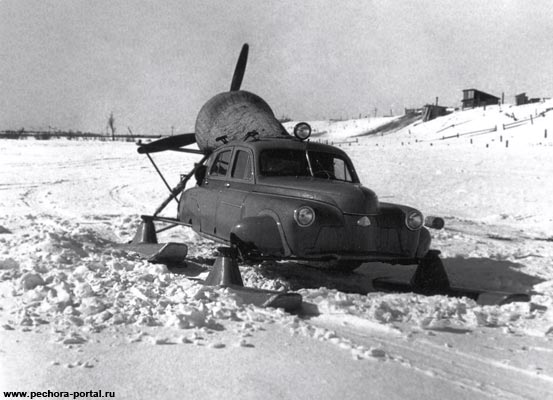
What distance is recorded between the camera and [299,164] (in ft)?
23.5

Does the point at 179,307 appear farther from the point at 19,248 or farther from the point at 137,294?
the point at 19,248

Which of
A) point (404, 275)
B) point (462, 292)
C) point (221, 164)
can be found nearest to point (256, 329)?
point (462, 292)

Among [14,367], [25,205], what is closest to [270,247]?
[14,367]

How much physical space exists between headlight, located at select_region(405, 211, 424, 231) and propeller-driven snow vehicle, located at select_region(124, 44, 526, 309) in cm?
1

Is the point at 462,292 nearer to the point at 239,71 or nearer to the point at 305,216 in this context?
the point at 305,216

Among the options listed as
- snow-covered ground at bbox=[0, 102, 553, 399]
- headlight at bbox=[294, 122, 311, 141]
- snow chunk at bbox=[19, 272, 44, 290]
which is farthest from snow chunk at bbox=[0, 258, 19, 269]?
headlight at bbox=[294, 122, 311, 141]

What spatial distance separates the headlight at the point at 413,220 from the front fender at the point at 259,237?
1.54m

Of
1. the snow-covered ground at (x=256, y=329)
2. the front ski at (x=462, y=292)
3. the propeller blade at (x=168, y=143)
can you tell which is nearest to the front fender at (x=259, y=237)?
the snow-covered ground at (x=256, y=329)

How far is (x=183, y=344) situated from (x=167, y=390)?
0.78 meters

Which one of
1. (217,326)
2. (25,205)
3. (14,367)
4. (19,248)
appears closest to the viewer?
(14,367)

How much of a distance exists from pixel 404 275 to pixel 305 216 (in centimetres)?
285

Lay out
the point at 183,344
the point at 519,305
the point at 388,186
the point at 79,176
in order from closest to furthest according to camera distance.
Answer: the point at 183,344 → the point at 519,305 → the point at 388,186 → the point at 79,176

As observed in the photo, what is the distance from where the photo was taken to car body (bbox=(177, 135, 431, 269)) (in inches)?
228

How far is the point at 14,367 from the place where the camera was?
3.41 m
